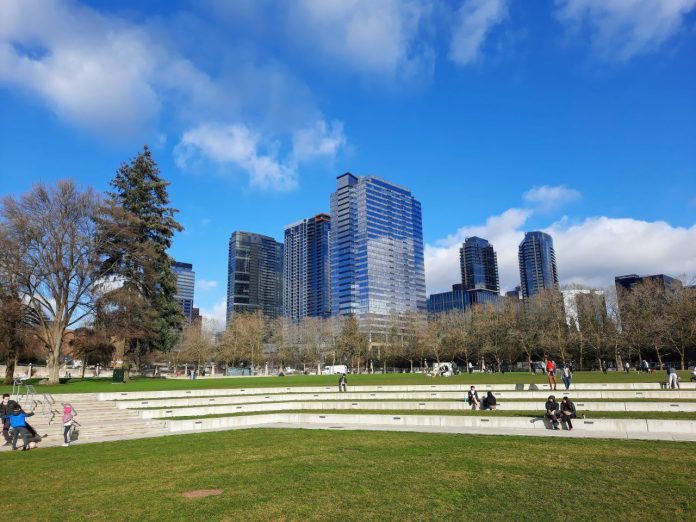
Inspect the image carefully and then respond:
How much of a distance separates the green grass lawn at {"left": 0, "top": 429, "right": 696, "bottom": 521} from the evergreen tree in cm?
2952

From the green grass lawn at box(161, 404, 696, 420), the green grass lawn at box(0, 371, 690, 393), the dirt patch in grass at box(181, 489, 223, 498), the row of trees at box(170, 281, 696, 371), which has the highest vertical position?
the row of trees at box(170, 281, 696, 371)

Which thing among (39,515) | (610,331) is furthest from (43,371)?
(610,331)

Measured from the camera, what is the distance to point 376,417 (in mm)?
22109

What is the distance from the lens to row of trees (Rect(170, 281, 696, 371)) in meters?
63.5

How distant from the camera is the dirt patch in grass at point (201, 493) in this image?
9.70 metres

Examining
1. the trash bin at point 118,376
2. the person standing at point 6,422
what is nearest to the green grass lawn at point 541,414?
the person standing at point 6,422

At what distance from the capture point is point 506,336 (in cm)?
7750

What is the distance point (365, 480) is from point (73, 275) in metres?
40.7

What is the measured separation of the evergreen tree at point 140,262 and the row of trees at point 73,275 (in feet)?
0.35

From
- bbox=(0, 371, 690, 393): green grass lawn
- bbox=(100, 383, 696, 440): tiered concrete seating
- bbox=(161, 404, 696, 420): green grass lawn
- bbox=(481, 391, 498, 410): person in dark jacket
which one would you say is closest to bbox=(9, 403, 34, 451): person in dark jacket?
bbox=(100, 383, 696, 440): tiered concrete seating

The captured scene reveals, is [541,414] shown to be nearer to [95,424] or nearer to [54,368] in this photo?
[95,424]

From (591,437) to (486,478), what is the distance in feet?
24.2

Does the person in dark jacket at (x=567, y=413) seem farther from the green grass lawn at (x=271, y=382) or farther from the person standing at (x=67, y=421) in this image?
the green grass lawn at (x=271, y=382)

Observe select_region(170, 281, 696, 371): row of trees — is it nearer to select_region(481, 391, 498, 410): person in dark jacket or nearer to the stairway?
select_region(481, 391, 498, 410): person in dark jacket
